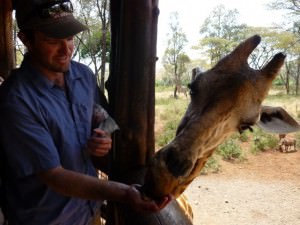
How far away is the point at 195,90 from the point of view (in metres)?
1.93

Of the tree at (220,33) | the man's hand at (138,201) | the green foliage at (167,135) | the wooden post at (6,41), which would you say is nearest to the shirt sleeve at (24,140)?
the man's hand at (138,201)

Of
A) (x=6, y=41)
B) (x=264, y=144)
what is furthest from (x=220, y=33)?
(x=6, y=41)

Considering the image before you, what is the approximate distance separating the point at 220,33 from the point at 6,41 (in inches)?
942

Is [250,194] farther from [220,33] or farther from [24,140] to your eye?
[220,33]

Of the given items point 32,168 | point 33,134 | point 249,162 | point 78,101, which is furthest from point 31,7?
point 249,162

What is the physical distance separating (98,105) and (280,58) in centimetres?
99

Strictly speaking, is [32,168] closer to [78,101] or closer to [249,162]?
[78,101]

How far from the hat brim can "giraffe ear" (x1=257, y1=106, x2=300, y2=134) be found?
1.13m

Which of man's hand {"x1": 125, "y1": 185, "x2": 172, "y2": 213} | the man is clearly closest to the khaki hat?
the man

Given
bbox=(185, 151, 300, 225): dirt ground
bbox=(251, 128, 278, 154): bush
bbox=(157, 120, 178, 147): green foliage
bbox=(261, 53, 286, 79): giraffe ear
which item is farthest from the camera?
bbox=(251, 128, 278, 154): bush

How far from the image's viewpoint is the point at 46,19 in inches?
65.5

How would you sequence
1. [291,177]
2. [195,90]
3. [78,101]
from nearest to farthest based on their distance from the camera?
[78,101] < [195,90] < [291,177]

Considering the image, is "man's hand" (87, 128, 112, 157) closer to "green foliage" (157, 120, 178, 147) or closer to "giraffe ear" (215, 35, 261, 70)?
"giraffe ear" (215, 35, 261, 70)

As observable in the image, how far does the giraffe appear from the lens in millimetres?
1629
